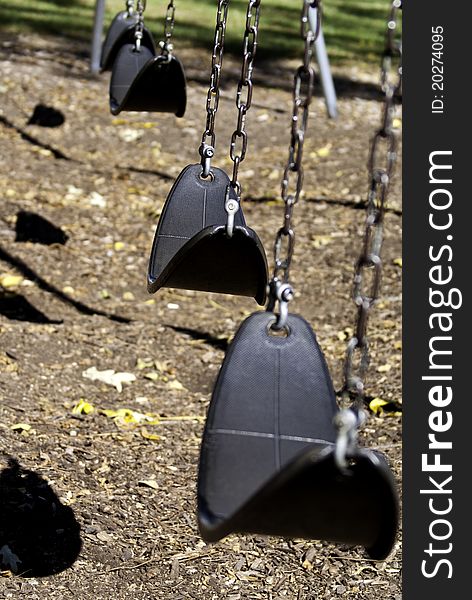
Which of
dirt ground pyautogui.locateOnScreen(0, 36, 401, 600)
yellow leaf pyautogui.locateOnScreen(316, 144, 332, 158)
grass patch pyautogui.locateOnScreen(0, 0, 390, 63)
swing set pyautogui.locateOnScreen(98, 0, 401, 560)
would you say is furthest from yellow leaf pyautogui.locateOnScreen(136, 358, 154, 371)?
grass patch pyautogui.locateOnScreen(0, 0, 390, 63)

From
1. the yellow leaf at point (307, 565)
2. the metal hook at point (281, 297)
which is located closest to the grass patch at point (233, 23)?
the yellow leaf at point (307, 565)

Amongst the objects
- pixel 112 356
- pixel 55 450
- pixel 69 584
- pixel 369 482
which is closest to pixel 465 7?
pixel 112 356

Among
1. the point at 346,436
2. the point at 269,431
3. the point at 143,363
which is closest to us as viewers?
the point at 346,436

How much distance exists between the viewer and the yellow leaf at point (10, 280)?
15.3ft

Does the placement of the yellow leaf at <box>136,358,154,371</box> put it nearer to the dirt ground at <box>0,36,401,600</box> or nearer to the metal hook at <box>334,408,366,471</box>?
the dirt ground at <box>0,36,401,600</box>

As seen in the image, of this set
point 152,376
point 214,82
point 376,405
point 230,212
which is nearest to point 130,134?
point 152,376

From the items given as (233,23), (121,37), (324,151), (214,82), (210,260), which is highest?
(214,82)

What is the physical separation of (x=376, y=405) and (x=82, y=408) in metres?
1.13

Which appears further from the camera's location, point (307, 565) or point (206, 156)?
point (307, 565)

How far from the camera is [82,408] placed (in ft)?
11.9

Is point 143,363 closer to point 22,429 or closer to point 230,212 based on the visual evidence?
point 22,429

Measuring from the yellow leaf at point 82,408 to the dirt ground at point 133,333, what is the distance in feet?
0.03

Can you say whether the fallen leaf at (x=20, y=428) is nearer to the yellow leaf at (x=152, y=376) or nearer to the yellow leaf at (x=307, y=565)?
the yellow leaf at (x=152, y=376)

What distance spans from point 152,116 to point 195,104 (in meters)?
0.39
